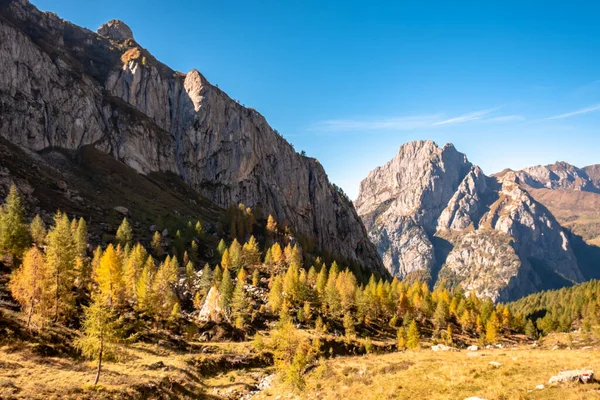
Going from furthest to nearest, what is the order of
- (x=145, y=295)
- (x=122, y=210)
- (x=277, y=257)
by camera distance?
1. (x=122, y=210)
2. (x=277, y=257)
3. (x=145, y=295)

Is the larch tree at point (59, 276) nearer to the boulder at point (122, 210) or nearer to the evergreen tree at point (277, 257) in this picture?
the evergreen tree at point (277, 257)

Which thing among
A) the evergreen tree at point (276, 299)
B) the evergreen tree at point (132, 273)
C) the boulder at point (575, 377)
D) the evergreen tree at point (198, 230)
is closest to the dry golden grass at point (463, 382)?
the boulder at point (575, 377)

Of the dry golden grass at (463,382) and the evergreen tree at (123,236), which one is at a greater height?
the evergreen tree at (123,236)

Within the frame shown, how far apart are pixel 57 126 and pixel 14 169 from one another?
61768 millimetres

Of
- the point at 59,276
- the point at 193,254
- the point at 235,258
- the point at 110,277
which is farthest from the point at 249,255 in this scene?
the point at 59,276

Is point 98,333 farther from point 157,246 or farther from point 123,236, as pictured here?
point 157,246

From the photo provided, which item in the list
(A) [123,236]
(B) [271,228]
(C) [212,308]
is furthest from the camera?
(B) [271,228]

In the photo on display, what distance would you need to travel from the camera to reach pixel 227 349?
203 feet

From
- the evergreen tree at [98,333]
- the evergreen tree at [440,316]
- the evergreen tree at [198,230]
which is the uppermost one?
the evergreen tree at [198,230]

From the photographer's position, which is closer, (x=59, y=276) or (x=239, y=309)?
(x=59, y=276)

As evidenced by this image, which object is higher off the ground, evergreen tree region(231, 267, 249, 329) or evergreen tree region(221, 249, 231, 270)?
evergreen tree region(221, 249, 231, 270)

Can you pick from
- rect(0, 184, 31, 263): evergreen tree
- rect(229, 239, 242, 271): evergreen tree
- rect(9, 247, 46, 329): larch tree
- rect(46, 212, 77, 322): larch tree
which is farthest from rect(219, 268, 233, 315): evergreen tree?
rect(0, 184, 31, 263): evergreen tree

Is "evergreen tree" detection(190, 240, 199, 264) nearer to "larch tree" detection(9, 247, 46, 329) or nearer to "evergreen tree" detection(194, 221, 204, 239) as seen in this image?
"evergreen tree" detection(194, 221, 204, 239)

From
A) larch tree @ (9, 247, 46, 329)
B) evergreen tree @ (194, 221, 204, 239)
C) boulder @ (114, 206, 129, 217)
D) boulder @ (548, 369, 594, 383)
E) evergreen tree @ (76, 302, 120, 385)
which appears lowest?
boulder @ (548, 369, 594, 383)
